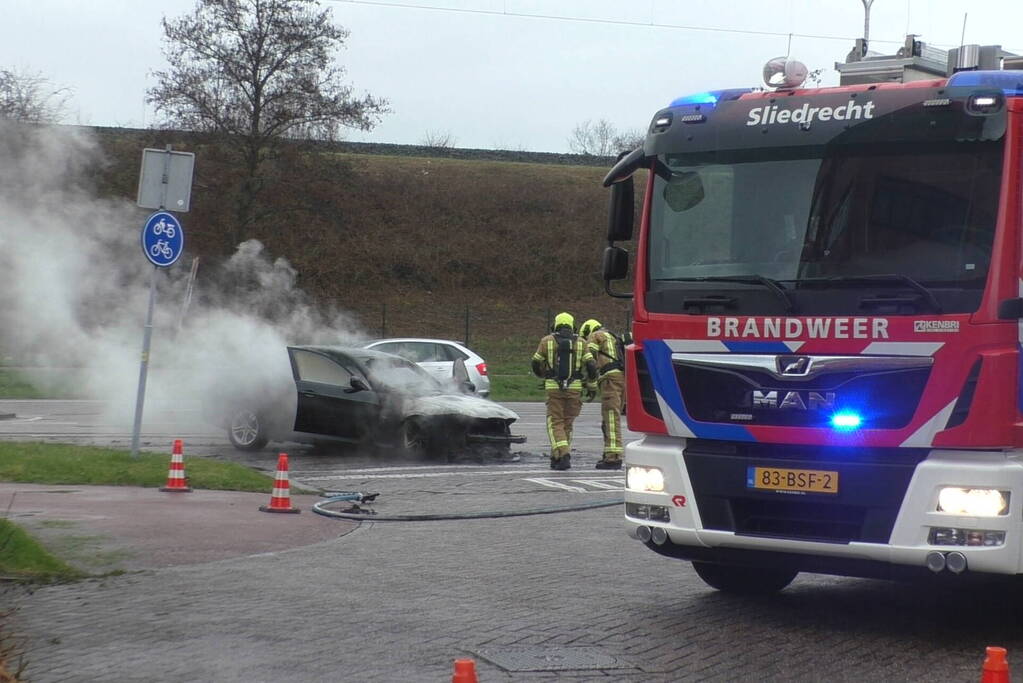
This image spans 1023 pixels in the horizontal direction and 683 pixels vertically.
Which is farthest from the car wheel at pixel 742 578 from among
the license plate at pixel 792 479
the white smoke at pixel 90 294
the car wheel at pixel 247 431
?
the white smoke at pixel 90 294

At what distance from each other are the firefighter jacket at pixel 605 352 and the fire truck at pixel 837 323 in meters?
8.67

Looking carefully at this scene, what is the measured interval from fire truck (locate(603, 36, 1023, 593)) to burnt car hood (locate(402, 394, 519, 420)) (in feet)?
31.7

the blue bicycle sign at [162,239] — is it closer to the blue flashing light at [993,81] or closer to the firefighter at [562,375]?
the firefighter at [562,375]

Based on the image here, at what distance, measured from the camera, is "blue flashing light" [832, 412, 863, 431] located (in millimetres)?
7348

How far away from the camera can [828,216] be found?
7.73m

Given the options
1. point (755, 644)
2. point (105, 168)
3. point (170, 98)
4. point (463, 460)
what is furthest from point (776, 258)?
point (170, 98)

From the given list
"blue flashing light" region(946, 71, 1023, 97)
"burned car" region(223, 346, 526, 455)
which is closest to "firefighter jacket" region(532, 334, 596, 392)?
"burned car" region(223, 346, 526, 455)

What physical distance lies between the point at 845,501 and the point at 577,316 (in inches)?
1686

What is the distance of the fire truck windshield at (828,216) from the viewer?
732 centimetres

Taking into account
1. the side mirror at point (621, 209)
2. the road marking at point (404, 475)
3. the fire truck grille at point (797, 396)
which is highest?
the side mirror at point (621, 209)

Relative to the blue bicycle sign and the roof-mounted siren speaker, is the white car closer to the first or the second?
the blue bicycle sign

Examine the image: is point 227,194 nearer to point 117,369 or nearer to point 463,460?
point 117,369

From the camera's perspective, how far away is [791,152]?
7992 mm

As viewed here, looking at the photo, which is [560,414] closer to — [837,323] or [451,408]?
[451,408]
